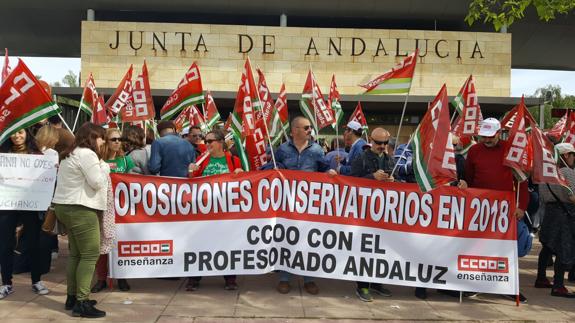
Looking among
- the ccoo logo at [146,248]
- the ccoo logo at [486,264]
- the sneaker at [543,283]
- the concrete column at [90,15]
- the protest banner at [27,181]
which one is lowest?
the sneaker at [543,283]

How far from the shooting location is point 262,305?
18.1 feet

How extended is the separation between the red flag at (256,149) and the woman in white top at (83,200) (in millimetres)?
2119

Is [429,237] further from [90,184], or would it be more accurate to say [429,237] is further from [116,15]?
[116,15]

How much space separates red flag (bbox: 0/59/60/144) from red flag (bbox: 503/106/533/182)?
5.16 meters

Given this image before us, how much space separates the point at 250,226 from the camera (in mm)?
5926

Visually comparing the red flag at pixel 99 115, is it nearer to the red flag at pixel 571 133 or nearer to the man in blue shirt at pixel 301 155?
the man in blue shirt at pixel 301 155

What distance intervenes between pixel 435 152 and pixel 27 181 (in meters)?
4.51

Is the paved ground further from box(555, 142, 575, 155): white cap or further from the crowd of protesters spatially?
box(555, 142, 575, 155): white cap

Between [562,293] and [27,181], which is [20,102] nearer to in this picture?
[27,181]

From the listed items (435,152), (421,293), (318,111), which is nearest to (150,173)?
(435,152)

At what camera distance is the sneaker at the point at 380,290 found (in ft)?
19.8

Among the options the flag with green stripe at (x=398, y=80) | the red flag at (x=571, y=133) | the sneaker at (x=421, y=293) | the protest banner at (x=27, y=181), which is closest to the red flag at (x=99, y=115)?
the protest banner at (x=27, y=181)

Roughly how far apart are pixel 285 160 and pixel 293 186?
0.45m

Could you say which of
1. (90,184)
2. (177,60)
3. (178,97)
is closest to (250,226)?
(90,184)
